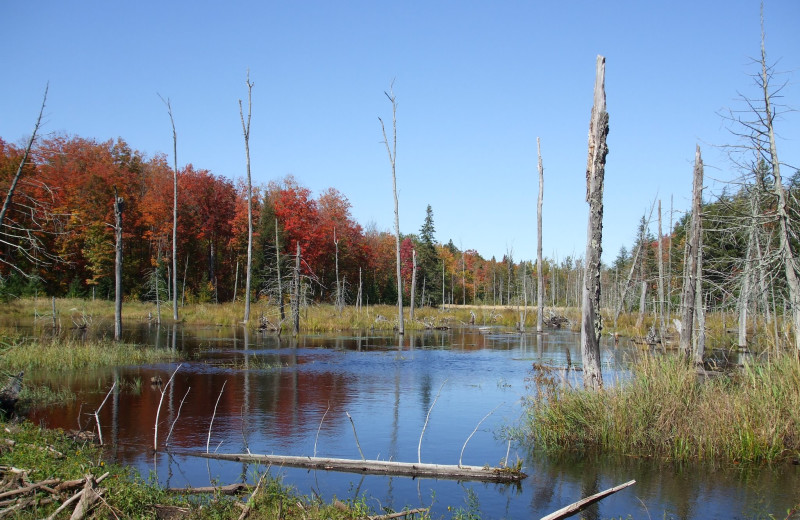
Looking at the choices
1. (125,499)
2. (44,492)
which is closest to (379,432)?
(125,499)

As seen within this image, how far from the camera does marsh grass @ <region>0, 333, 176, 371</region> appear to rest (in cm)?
1625

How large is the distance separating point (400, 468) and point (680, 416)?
183 inches

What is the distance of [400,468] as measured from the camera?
823 centimetres

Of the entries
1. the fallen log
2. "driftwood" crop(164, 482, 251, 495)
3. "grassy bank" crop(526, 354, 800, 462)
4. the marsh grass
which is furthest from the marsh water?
"driftwood" crop(164, 482, 251, 495)

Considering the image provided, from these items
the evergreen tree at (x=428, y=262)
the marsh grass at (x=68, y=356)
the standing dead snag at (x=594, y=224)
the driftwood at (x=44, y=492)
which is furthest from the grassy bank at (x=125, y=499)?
the evergreen tree at (x=428, y=262)

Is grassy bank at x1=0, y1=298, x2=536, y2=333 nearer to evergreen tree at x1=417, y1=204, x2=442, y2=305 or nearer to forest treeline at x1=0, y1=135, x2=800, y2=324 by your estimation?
forest treeline at x1=0, y1=135, x2=800, y2=324

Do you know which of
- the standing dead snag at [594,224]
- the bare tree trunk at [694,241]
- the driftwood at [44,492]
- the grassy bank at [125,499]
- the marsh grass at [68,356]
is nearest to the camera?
the driftwood at [44,492]

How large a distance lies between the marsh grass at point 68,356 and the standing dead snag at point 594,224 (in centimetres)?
1376

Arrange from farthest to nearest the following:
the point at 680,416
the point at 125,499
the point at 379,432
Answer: the point at 379,432, the point at 680,416, the point at 125,499

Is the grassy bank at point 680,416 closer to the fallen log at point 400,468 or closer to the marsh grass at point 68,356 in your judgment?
the fallen log at point 400,468

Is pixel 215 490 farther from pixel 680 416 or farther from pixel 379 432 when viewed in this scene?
pixel 680 416

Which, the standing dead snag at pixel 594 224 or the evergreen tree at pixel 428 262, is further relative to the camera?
the evergreen tree at pixel 428 262

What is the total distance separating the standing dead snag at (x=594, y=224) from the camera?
11227 millimetres

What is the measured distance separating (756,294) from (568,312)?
3857cm
